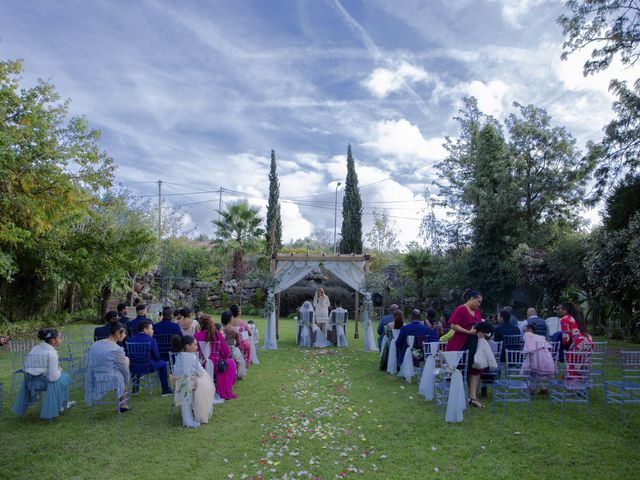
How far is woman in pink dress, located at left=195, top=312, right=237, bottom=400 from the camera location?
7.07 m

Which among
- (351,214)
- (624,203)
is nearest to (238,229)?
(351,214)

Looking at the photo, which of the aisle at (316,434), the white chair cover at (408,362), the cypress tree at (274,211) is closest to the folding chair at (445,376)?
the aisle at (316,434)

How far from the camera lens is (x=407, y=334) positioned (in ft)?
27.8

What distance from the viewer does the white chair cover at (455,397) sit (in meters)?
5.86

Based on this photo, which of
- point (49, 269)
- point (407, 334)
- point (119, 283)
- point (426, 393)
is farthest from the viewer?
point (119, 283)

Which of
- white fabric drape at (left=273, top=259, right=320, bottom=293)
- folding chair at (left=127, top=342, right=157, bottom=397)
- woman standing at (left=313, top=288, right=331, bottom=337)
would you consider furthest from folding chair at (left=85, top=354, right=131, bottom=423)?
white fabric drape at (left=273, top=259, right=320, bottom=293)

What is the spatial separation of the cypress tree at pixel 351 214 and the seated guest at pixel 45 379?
2436cm

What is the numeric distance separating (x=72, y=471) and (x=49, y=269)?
11942 millimetres

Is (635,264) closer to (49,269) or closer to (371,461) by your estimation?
(371,461)

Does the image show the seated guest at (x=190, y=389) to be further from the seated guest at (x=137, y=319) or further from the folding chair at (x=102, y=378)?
the seated guest at (x=137, y=319)

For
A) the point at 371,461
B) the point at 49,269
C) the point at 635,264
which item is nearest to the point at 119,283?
the point at 49,269

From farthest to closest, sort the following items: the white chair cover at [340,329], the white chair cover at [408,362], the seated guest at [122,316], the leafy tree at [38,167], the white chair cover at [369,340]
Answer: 1. the white chair cover at [340,329]
2. the white chair cover at [369,340]
3. the leafy tree at [38,167]
4. the white chair cover at [408,362]
5. the seated guest at [122,316]

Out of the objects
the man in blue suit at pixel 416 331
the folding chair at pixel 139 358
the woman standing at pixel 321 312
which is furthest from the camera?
the woman standing at pixel 321 312

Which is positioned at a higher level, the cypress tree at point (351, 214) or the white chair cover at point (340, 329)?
the cypress tree at point (351, 214)
